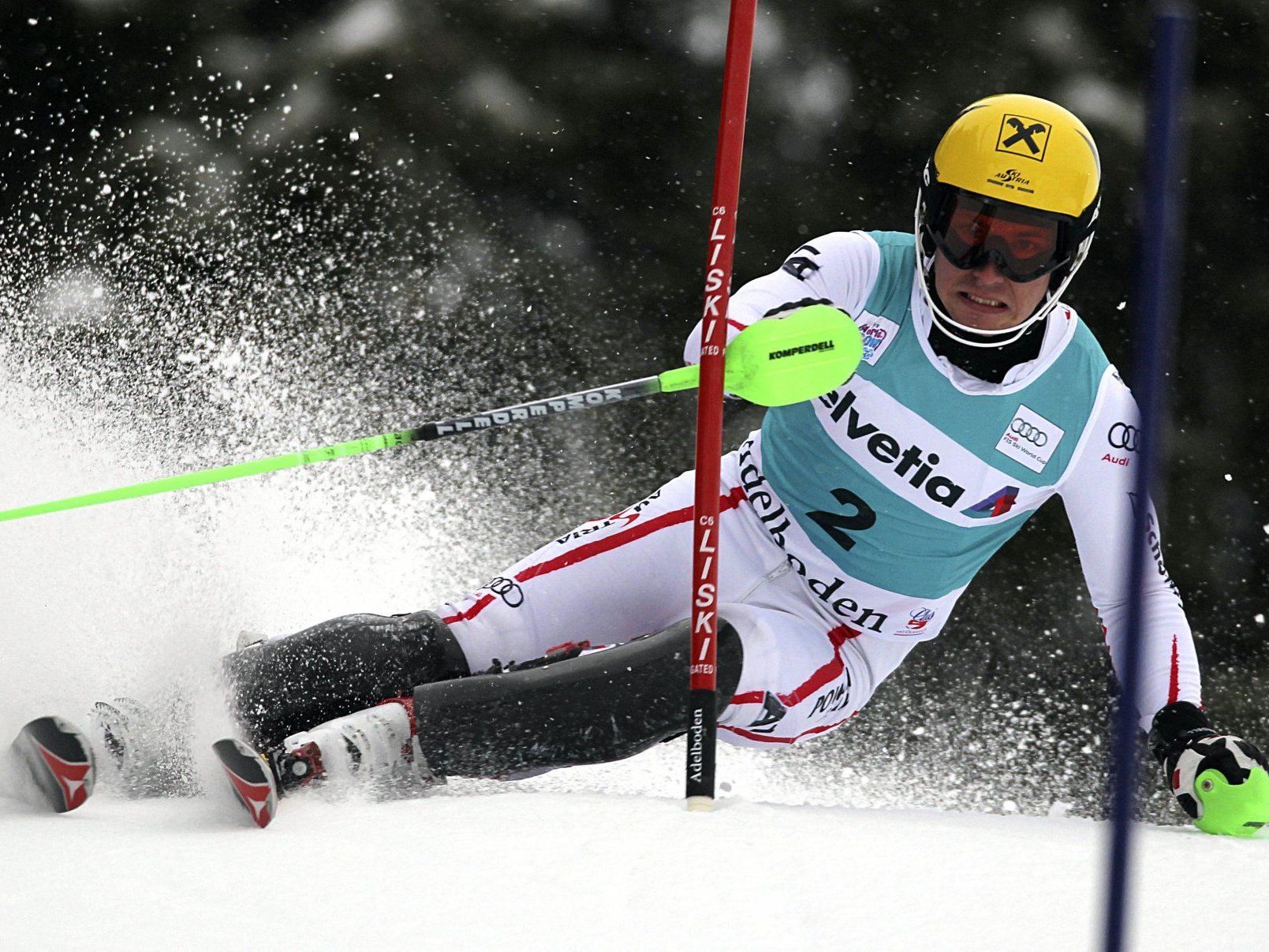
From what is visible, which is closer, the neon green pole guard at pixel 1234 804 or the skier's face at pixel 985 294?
the neon green pole guard at pixel 1234 804

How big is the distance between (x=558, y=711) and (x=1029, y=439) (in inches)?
37.4

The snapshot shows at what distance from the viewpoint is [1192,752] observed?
1.93 metres

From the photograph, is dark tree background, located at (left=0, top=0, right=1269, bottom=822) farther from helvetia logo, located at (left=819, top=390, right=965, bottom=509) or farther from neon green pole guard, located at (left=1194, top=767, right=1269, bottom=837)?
neon green pole guard, located at (left=1194, top=767, right=1269, bottom=837)

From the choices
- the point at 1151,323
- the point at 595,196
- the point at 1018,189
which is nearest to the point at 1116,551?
the point at 1018,189

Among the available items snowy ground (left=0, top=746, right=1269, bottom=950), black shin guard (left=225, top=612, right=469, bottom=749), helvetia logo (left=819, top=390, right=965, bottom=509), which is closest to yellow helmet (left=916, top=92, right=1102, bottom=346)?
helvetia logo (left=819, top=390, right=965, bottom=509)

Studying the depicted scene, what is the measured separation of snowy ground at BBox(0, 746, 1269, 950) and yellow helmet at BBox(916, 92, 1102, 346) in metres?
0.88

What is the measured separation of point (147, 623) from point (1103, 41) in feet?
13.4

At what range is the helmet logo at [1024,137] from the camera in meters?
1.96

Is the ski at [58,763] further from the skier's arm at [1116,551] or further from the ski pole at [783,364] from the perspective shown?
the skier's arm at [1116,551]

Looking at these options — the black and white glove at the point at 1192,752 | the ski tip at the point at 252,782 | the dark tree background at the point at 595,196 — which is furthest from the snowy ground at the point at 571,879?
the dark tree background at the point at 595,196

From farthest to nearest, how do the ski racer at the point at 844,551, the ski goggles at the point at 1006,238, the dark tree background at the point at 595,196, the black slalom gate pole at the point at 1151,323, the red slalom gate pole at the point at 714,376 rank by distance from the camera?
the dark tree background at the point at 595,196 < the ski goggles at the point at 1006,238 < the ski racer at the point at 844,551 < the red slalom gate pole at the point at 714,376 < the black slalom gate pole at the point at 1151,323

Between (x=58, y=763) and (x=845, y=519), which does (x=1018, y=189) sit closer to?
(x=845, y=519)

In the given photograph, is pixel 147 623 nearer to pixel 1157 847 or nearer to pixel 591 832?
pixel 591 832

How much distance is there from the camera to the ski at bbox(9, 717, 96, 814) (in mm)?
1625
